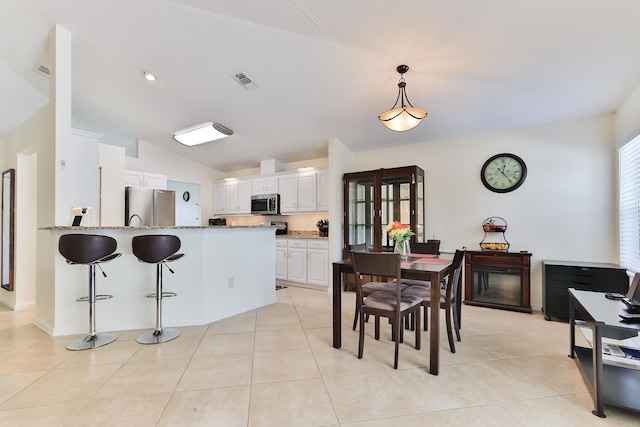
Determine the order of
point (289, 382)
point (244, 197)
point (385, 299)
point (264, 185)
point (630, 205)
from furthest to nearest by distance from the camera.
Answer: point (244, 197), point (264, 185), point (630, 205), point (385, 299), point (289, 382)

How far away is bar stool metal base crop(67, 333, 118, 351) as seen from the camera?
2.54m

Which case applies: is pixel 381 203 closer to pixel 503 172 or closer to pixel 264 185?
pixel 503 172

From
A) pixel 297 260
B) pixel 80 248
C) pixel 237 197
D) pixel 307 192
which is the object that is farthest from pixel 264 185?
pixel 80 248

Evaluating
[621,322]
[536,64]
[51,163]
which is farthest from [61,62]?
[621,322]

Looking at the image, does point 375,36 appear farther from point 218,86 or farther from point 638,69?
point 638,69

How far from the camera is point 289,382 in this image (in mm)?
2012

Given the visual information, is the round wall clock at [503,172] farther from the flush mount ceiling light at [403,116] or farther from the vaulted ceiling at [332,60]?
the flush mount ceiling light at [403,116]

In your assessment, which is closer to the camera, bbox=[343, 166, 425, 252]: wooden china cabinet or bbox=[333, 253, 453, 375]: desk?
bbox=[333, 253, 453, 375]: desk

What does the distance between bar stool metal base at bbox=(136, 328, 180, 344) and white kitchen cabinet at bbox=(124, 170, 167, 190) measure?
336 centimetres

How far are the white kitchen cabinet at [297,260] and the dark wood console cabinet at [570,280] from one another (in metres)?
3.38

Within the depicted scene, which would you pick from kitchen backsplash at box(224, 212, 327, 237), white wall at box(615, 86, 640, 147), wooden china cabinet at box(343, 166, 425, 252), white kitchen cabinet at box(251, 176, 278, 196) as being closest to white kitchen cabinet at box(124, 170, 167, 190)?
kitchen backsplash at box(224, 212, 327, 237)

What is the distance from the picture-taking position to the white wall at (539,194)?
11.2 feet

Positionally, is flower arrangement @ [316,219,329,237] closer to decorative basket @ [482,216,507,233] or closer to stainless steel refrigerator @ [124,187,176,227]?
decorative basket @ [482,216,507,233]

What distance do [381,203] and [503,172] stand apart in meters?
1.71
